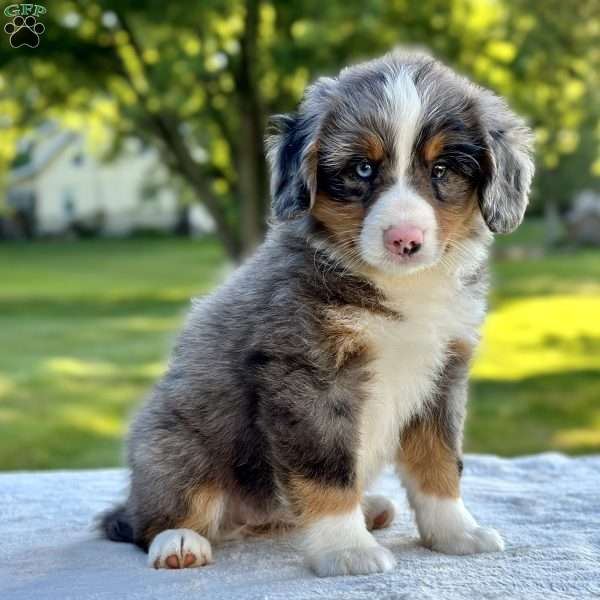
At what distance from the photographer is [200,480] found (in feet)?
10.8

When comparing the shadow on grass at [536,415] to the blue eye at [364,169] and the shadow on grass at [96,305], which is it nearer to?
the blue eye at [364,169]

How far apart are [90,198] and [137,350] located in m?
17.4

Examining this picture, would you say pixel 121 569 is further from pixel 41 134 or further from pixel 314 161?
pixel 41 134

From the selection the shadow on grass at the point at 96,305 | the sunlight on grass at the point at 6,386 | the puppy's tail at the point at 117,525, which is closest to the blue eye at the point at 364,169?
the puppy's tail at the point at 117,525

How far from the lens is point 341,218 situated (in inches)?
121

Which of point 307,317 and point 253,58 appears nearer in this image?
point 307,317

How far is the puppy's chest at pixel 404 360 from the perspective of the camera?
3.12m

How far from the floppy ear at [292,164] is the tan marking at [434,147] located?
13.5 inches

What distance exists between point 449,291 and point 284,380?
638 millimetres

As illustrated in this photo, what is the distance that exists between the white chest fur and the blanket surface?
0.42 meters

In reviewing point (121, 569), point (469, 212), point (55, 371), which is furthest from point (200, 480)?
point (55, 371)

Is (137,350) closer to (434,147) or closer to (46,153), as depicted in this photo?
(434,147)

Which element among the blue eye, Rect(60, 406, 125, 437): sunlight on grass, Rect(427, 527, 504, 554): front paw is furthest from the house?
the blue eye

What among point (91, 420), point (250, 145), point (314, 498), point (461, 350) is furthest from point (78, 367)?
point (314, 498)
